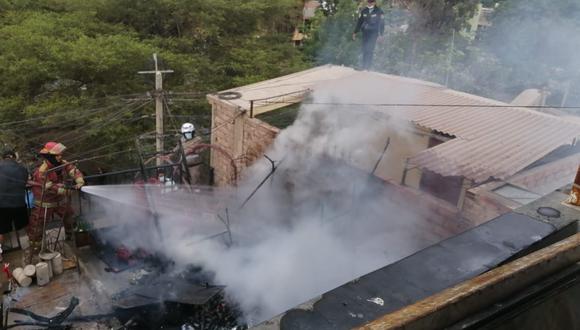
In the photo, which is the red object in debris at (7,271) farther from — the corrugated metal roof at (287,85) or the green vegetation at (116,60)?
the green vegetation at (116,60)

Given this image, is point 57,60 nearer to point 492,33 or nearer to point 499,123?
point 499,123

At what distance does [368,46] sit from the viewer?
44.0ft

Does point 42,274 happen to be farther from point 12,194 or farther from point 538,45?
point 538,45

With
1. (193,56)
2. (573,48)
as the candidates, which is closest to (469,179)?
(573,48)

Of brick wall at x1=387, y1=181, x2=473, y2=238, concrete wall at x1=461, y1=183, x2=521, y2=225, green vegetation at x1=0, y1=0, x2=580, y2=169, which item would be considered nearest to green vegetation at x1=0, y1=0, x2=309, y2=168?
green vegetation at x1=0, y1=0, x2=580, y2=169

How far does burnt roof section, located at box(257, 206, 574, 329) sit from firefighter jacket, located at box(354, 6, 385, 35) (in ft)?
30.2

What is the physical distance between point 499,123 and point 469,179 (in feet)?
8.64

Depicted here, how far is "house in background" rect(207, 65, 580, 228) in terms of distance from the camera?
23.7ft

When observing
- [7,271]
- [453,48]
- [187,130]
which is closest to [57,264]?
[7,271]

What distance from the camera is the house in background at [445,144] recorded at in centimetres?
723

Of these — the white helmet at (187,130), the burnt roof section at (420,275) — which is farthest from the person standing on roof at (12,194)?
the burnt roof section at (420,275)

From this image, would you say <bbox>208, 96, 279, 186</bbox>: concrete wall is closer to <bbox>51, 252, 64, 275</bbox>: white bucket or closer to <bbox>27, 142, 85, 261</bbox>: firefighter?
<bbox>27, 142, 85, 261</bbox>: firefighter

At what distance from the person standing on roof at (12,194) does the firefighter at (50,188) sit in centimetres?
22

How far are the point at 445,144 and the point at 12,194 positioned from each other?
7.77 meters
